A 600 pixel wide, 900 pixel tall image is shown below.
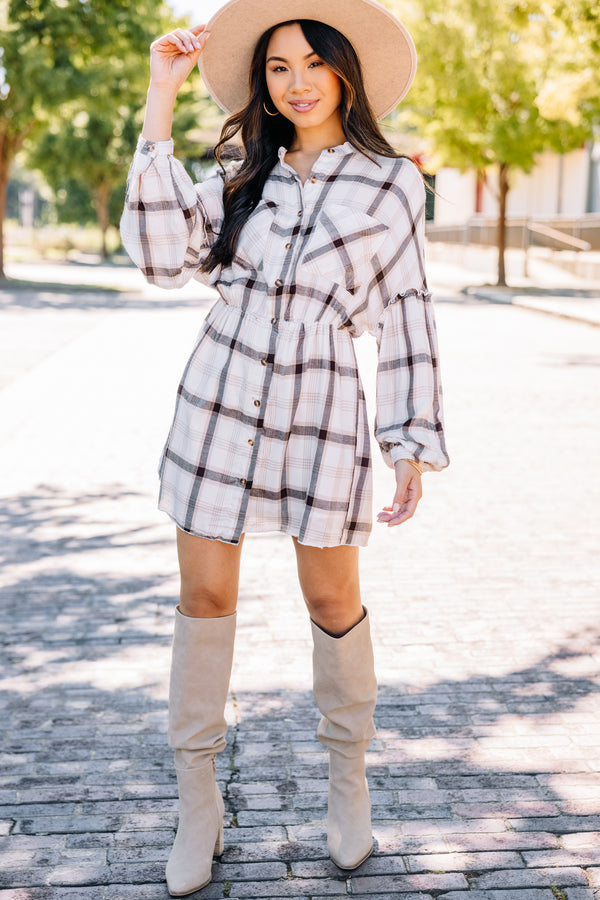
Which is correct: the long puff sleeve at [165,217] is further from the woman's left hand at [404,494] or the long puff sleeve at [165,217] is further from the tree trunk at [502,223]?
the tree trunk at [502,223]

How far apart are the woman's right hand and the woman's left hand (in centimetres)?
98

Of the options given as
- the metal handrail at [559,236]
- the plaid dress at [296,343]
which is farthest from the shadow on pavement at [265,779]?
the metal handrail at [559,236]

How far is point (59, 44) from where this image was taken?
25000mm

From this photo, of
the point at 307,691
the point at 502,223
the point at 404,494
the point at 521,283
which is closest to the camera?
the point at 404,494

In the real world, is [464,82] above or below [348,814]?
above

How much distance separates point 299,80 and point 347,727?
4.95 feet

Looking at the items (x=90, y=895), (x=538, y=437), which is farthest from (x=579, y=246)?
(x=90, y=895)

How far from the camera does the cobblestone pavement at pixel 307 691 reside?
2.70 m

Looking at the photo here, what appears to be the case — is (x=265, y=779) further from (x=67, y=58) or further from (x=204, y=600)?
(x=67, y=58)

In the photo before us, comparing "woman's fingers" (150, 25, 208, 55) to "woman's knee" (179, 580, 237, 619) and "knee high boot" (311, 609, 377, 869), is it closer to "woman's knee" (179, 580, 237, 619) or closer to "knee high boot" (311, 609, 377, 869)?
"woman's knee" (179, 580, 237, 619)

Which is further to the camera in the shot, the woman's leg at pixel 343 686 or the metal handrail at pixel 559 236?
the metal handrail at pixel 559 236

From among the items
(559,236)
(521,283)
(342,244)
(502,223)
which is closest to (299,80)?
(342,244)

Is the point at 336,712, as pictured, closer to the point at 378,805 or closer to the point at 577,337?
the point at 378,805

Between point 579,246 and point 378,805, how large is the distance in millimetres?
31570
